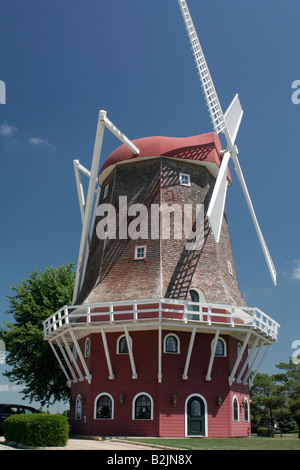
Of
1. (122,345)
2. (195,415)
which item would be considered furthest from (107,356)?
(195,415)

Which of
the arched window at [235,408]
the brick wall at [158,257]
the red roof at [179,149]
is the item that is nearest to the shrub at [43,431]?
the brick wall at [158,257]

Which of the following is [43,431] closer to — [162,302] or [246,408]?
[162,302]

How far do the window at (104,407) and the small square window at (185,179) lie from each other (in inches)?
416

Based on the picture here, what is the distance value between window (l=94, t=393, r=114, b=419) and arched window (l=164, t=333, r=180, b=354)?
3.12 m

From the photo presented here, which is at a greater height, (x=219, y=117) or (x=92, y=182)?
(x=219, y=117)

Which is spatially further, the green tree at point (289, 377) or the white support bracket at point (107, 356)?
the green tree at point (289, 377)

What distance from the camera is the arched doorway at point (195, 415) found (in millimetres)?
20266

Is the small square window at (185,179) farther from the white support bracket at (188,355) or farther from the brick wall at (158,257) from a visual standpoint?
the white support bracket at (188,355)

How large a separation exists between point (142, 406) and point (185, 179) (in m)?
10.9

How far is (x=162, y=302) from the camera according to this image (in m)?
19.8

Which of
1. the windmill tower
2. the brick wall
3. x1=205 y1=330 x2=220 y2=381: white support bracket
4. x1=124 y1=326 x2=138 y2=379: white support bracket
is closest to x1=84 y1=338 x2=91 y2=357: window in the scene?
the windmill tower

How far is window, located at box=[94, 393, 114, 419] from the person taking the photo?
20.9 meters
